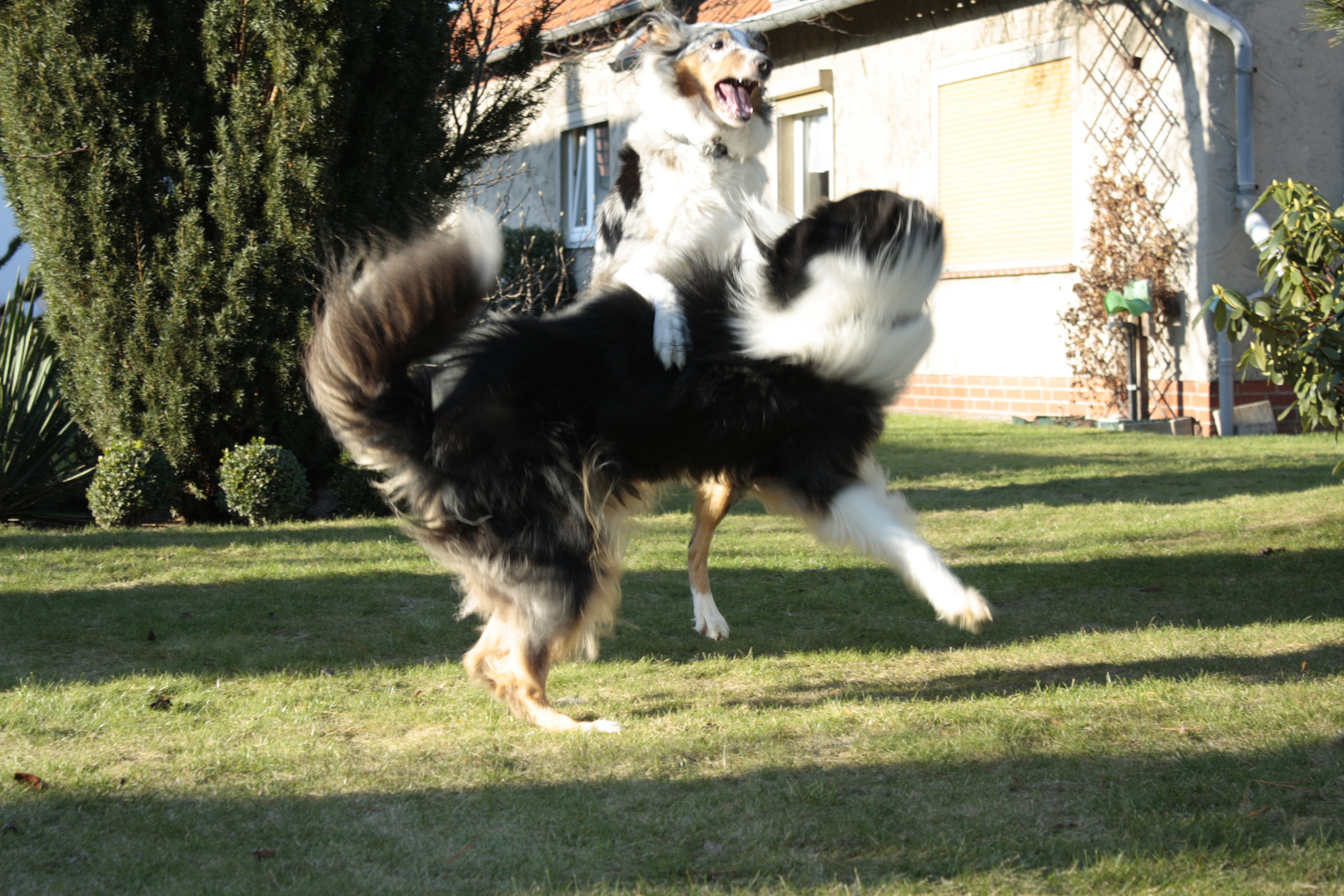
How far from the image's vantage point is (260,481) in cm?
767

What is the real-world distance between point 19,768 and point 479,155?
638 centimetres

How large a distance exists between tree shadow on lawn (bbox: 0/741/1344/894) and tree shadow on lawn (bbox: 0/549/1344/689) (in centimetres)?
128

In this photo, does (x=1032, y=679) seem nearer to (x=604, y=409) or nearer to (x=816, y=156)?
(x=604, y=409)

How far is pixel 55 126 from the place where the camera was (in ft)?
23.9

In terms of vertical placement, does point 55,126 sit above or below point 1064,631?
above

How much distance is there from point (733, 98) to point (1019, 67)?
9097 millimetres

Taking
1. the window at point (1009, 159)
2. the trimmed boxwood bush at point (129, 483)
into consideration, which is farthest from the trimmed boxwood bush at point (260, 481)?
the window at point (1009, 159)

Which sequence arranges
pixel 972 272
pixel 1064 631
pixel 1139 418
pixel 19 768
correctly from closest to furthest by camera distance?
pixel 19 768 < pixel 1064 631 < pixel 1139 418 < pixel 972 272

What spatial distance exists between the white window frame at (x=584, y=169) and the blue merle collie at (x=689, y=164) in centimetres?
1274

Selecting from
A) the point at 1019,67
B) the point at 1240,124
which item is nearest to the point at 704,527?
the point at 1240,124

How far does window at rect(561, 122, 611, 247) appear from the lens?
704 inches

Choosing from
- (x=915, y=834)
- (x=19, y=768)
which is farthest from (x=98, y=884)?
(x=915, y=834)

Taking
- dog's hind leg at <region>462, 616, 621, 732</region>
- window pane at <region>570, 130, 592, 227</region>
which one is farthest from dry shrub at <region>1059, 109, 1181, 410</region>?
dog's hind leg at <region>462, 616, 621, 732</region>

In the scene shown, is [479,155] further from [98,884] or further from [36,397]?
[98,884]
